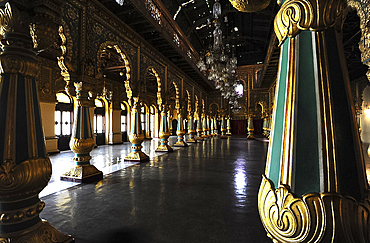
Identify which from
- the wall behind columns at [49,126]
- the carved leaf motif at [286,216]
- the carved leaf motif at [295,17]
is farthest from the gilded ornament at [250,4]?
the wall behind columns at [49,126]

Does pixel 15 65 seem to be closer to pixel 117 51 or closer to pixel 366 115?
pixel 117 51

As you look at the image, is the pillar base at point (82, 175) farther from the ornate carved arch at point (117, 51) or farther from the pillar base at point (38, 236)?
the pillar base at point (38, 236)

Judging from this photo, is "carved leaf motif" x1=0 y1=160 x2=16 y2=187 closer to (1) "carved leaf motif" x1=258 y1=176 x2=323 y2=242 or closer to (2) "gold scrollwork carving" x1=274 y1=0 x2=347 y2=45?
(1) "carved leaf motif" x1=258 y1=176 x2=323 y2=242

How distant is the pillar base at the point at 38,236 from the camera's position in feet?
4.33

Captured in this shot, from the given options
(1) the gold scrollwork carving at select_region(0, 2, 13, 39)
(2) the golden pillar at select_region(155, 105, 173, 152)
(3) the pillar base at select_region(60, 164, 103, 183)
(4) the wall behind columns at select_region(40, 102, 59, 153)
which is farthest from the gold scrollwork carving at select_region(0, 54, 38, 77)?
(4) the wall behind columns at select_region(40, 102, 59, 153)

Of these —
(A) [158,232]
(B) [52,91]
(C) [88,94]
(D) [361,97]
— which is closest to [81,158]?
(C) [88,94]

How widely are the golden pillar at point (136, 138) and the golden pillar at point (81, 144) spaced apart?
1.67m

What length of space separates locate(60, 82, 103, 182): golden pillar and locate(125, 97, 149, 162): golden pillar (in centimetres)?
167

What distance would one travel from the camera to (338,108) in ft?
1.67

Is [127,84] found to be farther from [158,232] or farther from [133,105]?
[158,232]

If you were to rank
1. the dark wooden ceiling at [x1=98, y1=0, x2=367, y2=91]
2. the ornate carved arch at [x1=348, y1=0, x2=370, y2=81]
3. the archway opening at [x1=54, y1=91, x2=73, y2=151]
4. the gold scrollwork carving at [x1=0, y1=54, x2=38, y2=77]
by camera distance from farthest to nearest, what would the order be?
the archway opening at [x1=54, y1=91, x2=73, y2=151]
the dark wooden ceiling at [x1=98, y1=0, x2=367, y2=91]
the ornate carved arch at [x1=348, y1=0, x2=370, y2=81]
the gold scrollwork carving at [x1=0, y1=54, x2=38, y2=77]

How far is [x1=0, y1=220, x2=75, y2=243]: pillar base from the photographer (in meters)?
1.32

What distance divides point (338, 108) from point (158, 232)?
6.07 feet

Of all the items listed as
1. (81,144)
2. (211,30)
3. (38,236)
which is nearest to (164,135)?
(81,144)
